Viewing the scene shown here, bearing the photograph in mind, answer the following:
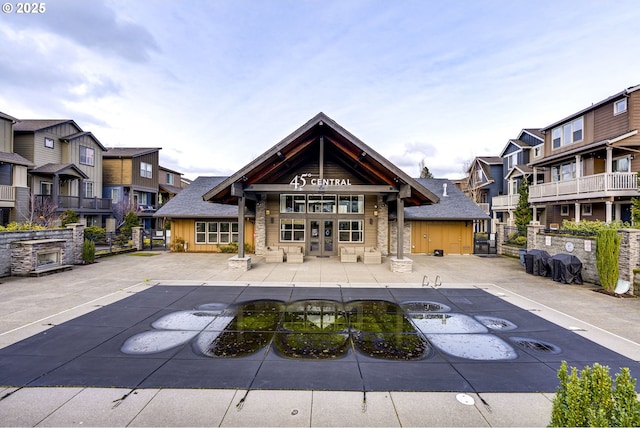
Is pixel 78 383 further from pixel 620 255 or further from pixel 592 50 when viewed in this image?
pixel 592 50

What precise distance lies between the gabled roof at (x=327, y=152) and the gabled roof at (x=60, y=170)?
660 inches

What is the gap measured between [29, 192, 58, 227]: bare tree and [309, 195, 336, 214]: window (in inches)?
701

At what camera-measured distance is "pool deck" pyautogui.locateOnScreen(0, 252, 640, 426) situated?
3916 millimetres

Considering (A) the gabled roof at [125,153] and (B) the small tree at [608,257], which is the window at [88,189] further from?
(B) the small tree at [608,257]

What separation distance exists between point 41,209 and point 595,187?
37.2 m

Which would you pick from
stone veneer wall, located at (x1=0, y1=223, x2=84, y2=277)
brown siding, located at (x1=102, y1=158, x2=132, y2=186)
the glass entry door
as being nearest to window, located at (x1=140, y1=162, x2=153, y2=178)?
brown siding, located at (x1=102, y1=158, x2=132, y2=186)

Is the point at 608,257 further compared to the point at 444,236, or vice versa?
the point at 444,236

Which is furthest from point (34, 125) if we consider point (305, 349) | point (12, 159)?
point (305, 349)

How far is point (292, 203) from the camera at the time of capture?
1859 cm

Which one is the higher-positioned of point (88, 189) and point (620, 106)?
point (620, 106)

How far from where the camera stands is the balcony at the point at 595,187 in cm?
1776

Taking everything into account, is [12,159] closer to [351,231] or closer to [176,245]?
[176,245]

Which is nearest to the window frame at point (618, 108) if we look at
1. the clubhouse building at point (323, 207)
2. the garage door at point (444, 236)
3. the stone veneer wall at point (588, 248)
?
the clubhouse building at point (323, 207)

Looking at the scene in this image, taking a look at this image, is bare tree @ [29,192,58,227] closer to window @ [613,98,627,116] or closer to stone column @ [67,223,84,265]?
stone column @ [67,223,84,265]
